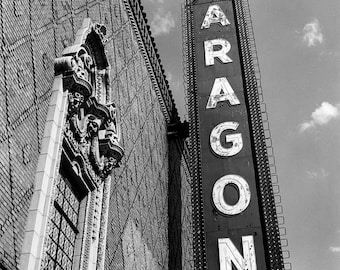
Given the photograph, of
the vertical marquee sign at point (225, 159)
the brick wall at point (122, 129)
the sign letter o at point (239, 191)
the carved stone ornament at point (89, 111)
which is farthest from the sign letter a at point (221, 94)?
the carved stone ornament at point (89, 111)

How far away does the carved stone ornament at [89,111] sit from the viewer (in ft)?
35.7

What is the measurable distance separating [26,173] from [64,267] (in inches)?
97.8

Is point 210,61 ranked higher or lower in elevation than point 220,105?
higher

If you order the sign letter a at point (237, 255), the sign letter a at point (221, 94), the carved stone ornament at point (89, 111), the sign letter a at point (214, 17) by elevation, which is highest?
the sign letter a at point (214, 17)

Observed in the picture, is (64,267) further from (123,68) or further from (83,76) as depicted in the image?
(123,68)

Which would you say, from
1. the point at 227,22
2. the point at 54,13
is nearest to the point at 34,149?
the point at 54,13

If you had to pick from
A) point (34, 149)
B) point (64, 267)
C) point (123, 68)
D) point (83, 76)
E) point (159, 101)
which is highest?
point (159, 101)

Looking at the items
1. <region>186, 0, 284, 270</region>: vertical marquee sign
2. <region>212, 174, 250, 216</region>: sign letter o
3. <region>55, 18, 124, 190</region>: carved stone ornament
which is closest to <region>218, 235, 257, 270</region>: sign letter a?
<region>186, 0, 284, 270</region>: vertical marquee sign

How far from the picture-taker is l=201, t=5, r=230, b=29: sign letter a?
68.7 feet

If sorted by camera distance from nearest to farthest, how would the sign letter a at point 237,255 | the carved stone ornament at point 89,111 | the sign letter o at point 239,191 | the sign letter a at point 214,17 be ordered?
the carved stone ornament at point 89,111 → the sign letter a at point 237,255 → the sign letter o at point 239,191 → the sign letter a at point 214,17

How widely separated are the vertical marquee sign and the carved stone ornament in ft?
13.6

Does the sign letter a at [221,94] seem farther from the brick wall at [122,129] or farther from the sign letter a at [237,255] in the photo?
the sign letter a at [237,255]

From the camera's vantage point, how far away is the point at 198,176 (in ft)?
54.8

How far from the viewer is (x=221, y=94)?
1853cm
